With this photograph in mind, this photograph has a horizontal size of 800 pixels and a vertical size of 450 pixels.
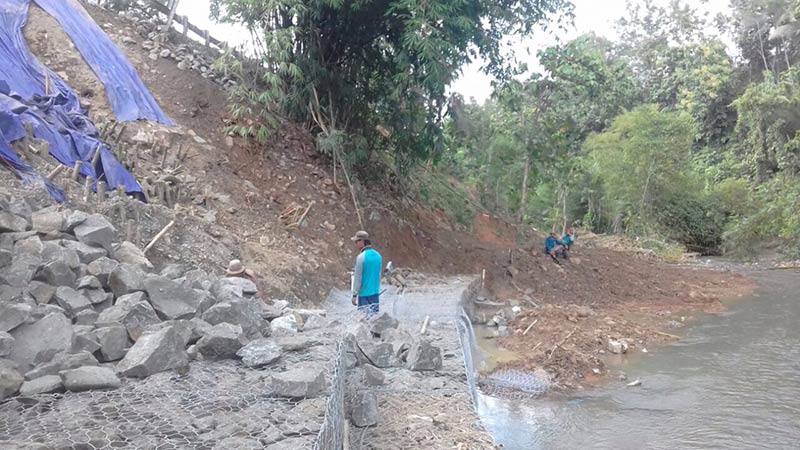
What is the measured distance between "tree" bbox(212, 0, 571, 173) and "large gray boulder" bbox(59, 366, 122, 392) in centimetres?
808

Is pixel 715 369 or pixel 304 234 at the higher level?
pixel 304 234

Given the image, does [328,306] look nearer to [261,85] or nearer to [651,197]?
[261,85]

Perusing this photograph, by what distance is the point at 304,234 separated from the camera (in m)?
10.8

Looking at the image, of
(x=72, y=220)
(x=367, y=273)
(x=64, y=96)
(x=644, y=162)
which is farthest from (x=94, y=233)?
(x=644, y=162)

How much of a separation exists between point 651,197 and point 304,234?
1844 cm

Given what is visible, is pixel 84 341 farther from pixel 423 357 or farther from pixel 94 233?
pixel 423 357

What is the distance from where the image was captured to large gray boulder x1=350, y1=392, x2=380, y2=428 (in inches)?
168

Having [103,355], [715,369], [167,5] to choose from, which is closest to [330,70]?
[167,5]

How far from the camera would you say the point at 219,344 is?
3955 mm

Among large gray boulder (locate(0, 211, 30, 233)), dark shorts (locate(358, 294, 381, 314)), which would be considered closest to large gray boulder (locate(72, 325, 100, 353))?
large gray boulder (locate(0, 211, 30, 233))

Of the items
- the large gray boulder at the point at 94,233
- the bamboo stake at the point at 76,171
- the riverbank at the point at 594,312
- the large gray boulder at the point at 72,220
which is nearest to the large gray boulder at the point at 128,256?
the large gray boulder at the point at 94,233

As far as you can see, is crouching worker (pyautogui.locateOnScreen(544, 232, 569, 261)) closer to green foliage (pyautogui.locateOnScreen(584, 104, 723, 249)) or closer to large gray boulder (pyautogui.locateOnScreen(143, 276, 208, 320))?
green foliage (pyautogui.locateOnScreen(584, 104, 723, 249))

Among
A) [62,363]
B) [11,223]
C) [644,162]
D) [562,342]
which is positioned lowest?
[562,342]

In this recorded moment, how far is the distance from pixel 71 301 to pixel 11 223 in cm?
115
